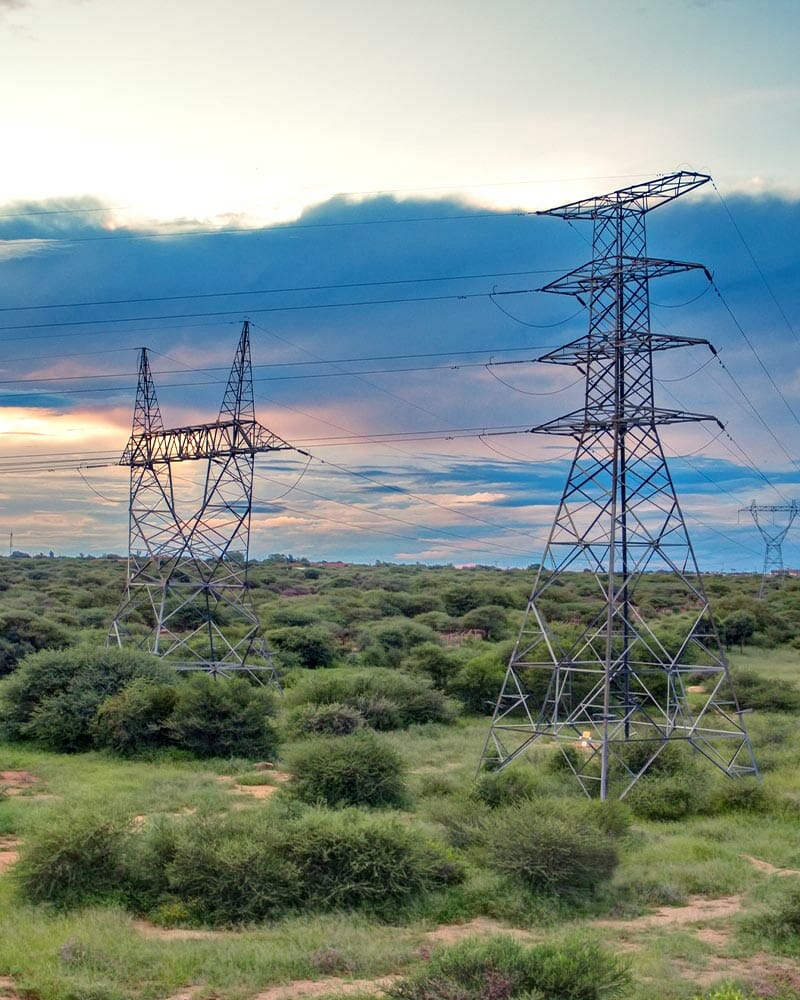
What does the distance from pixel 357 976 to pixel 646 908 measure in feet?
18.3

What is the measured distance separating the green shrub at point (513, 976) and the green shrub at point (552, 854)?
5.11 metres

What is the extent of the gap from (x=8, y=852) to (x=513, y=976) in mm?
11626

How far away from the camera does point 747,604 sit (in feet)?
216

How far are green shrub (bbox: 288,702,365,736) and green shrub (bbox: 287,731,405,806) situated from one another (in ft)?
20.8

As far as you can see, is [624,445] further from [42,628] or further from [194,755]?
[42,628]

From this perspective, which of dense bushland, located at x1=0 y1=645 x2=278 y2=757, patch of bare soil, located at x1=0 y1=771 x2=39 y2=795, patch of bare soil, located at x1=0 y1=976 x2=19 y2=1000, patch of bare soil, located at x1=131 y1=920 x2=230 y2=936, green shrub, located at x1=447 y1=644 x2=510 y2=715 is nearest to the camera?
patch of bare soil, located at x1=0 y1=976 x2=19 y2=1000

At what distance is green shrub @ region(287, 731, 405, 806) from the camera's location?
70.8ft

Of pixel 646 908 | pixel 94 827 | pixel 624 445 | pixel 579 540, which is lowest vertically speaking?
pixel 646 908

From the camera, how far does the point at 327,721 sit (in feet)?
96.2

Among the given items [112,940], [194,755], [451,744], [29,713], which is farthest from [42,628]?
[112,940]

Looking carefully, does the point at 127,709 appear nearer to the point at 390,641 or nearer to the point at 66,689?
the point at 66,689

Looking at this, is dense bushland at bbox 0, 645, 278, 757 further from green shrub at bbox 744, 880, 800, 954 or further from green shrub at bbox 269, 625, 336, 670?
green shrub at bbox 744, 880, 800, 954

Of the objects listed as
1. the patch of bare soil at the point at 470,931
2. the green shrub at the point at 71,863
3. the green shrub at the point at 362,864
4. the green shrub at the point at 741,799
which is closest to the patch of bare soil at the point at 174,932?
the green shrub at the point at 71,863

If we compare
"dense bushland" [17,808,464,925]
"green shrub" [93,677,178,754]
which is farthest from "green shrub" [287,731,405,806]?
"green shrub" [93,677,178,754]
